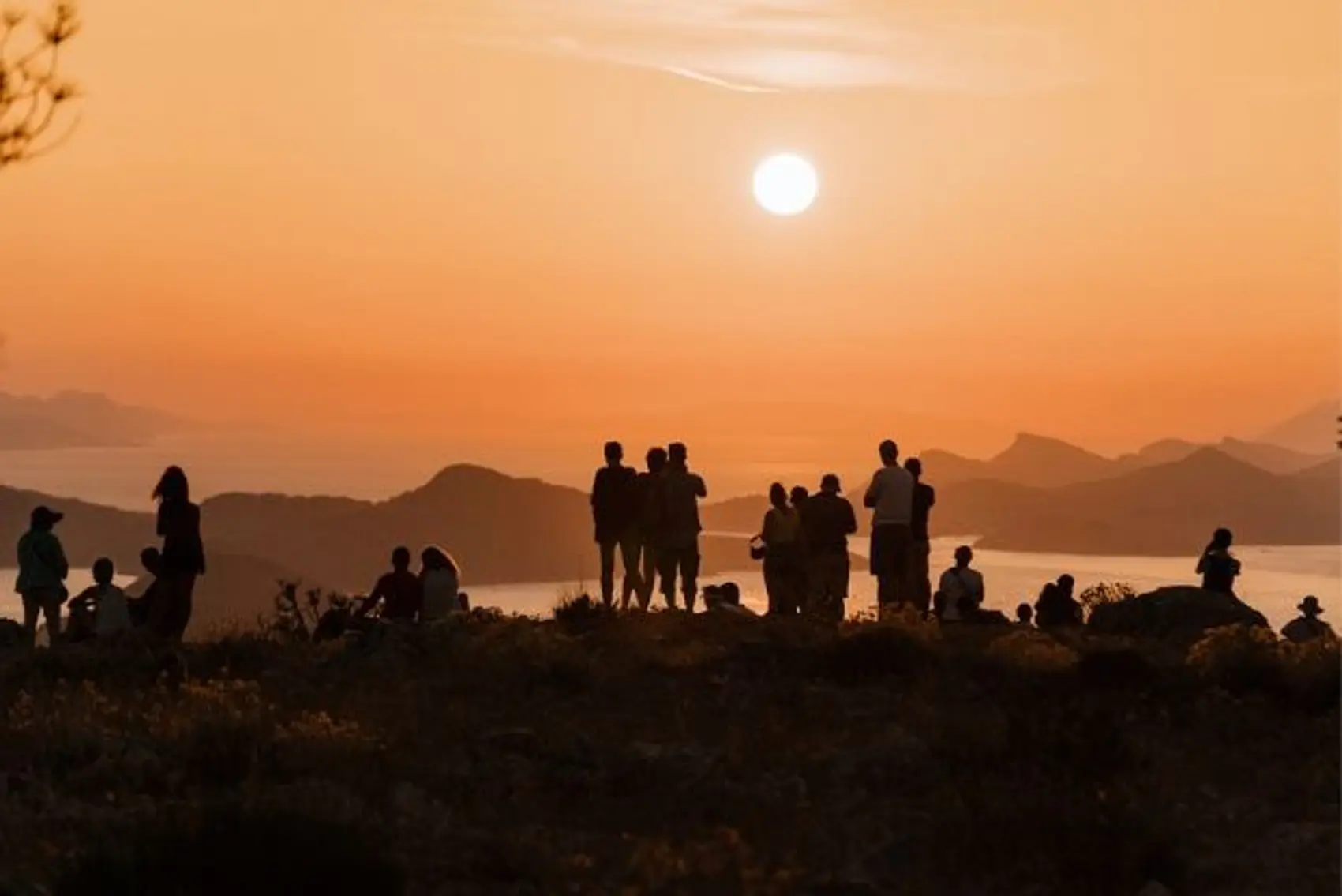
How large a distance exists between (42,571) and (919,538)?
962 cm

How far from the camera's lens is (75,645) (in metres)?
19.1

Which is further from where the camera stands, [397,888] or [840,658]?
[840,658]

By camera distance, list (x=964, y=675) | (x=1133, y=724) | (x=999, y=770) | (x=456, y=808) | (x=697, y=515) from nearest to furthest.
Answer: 1. (x=456, y=808)
2. (x=999, y=770)
3. (x=1133, y=724)
4. (x=964, y=675)
5. (x=697, y=515)

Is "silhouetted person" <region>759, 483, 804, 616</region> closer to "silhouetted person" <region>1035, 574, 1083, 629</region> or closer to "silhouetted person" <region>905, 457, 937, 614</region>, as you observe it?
"silhouetted person" <region>905, 457, 937, 614</region>

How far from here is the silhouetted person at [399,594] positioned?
71.8 feet

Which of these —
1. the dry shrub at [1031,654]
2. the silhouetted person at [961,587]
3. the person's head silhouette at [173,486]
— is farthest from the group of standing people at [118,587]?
the silhouetted person at [961,587]

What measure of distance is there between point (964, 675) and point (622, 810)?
5016 mm

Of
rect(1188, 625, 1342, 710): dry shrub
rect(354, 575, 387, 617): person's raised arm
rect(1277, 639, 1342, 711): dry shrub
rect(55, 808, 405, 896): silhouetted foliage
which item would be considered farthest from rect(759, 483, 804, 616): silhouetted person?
rect(55, 808, 405, 896): silhouetted foliage

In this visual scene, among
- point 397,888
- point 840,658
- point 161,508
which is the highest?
point 161,508

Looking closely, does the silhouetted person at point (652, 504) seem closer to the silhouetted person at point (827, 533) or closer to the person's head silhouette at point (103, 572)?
the silhouetted person at point (827, 533)

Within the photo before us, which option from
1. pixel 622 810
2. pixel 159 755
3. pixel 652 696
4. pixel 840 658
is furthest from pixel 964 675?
pixel 159 755

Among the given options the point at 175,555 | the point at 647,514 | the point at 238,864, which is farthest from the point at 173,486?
the point at 238,864

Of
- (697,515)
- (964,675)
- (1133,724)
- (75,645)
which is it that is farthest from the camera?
(697,515)

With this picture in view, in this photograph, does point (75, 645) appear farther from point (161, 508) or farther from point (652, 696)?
point (652, 696)
